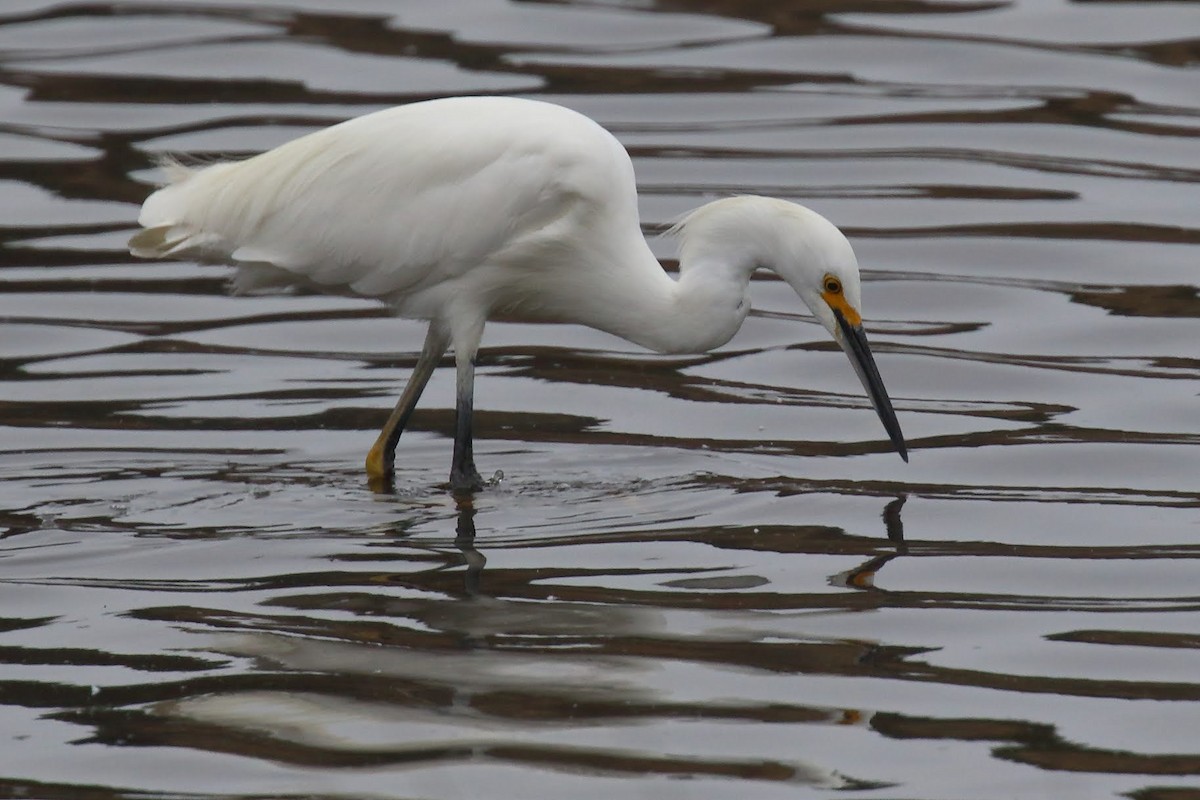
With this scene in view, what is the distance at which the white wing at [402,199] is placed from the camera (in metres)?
9.05

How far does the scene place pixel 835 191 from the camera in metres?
14.2

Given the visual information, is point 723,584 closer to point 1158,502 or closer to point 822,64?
point 1158,502

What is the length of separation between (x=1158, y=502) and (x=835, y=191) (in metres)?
5.71

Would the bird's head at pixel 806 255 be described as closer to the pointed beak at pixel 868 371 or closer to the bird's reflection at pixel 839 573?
the pointed beak at pixel 868 371

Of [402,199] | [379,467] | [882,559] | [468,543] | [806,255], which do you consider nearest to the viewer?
[882,559]

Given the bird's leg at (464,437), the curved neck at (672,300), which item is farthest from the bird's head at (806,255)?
the bird's leg at (464,437)

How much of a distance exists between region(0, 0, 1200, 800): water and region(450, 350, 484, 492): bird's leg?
153 mm

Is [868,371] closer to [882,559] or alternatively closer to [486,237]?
[882,559]

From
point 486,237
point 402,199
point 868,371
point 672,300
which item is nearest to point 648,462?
point 672,300

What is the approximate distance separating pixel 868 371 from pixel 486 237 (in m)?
1.65

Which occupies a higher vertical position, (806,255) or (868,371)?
(806,255)

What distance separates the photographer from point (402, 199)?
366 inches

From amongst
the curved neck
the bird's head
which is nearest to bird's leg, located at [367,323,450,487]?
the curved neck

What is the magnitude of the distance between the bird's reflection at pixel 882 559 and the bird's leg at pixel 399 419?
2.08 metres
